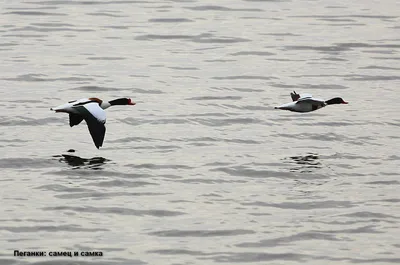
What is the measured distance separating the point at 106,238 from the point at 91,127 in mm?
4348

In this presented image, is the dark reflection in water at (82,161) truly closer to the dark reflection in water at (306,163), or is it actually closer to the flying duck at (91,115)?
the flying duck at (91,115)

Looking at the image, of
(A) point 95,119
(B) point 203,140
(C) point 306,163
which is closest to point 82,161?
(A) point 95,119

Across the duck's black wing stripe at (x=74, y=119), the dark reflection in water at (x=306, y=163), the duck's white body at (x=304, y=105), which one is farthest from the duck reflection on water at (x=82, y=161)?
the duck's white body at (x=304, y=105)

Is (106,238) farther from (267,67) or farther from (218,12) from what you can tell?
(218,12)

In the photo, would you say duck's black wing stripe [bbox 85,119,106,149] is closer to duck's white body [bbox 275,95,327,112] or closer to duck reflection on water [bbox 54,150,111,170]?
duck reflection on water [bbox 54,150,111,170]

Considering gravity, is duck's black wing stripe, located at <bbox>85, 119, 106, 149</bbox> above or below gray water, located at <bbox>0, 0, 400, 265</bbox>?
above

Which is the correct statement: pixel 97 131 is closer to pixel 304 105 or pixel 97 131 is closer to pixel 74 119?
pixel 74 119

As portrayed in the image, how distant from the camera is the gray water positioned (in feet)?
49.0

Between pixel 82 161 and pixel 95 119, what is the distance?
0.71 meters

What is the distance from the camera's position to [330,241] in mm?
14898

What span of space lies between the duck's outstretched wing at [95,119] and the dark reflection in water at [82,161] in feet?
0.96

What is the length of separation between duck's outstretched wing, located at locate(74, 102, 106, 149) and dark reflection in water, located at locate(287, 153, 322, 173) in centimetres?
305

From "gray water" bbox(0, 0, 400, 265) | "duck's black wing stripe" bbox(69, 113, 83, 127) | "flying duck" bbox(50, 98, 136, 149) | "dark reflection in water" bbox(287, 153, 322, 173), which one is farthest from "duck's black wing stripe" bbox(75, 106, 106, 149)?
"dark reflection in water" bbox(287, 153, 322, 173)

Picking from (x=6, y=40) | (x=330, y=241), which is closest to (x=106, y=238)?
(x=330, y=241)
